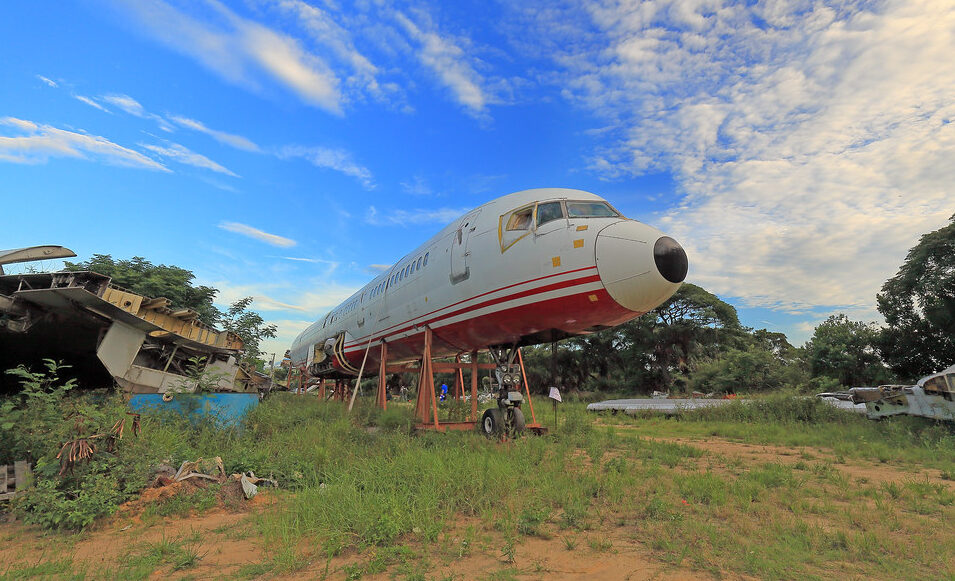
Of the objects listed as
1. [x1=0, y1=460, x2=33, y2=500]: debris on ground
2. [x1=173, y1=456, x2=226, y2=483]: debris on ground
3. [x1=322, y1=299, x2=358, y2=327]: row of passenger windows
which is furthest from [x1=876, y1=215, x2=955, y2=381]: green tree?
[x1=0, y1=460, x2=33, y2=500]: debris on ground

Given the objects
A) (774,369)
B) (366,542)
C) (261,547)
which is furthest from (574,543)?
(774,369)

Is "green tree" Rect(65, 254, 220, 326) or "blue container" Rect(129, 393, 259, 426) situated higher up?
"green tree" Rect(65, 254, 220, 326)

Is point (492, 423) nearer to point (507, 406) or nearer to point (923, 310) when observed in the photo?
point (507, 406)

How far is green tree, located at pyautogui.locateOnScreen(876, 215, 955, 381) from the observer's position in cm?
1906

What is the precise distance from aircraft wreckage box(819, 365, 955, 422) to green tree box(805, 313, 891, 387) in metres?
12.5

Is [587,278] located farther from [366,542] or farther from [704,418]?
[704,418]

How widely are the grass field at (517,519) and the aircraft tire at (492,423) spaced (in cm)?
48

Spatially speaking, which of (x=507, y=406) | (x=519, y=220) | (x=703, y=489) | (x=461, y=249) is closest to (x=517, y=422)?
(x=507, y=406)

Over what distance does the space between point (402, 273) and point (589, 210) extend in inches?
247

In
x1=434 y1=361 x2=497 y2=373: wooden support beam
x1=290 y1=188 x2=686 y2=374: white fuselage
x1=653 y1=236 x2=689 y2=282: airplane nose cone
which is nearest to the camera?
x1=653 y1=236 x2=689 y2=282: airplane nose cone

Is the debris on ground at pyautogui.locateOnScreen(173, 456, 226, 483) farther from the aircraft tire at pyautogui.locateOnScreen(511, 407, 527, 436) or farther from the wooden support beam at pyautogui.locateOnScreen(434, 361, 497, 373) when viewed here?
the aircraft tire at pyautogui.locateOnScreen(511, 407, 527, 436)

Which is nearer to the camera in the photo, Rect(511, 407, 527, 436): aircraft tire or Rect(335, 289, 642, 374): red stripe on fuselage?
Rect(335, 289, 642, 374): red stripe on fuselage

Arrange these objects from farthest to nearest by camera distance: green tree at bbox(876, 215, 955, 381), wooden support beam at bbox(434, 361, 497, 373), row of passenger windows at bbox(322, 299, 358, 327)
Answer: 1. green tree at bbox(876, 215, 955, 381)
2. row of passenger windows at bbox(322, 299, 358, 327)
3. wooden support beam at bbox(434, 361, 497, 373)

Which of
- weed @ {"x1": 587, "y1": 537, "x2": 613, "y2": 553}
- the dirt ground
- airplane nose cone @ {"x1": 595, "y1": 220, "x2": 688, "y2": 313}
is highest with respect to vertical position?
airplane nose cone @ {"x1": 595, "y1": 220, "x2": 688, "y2": 313}
